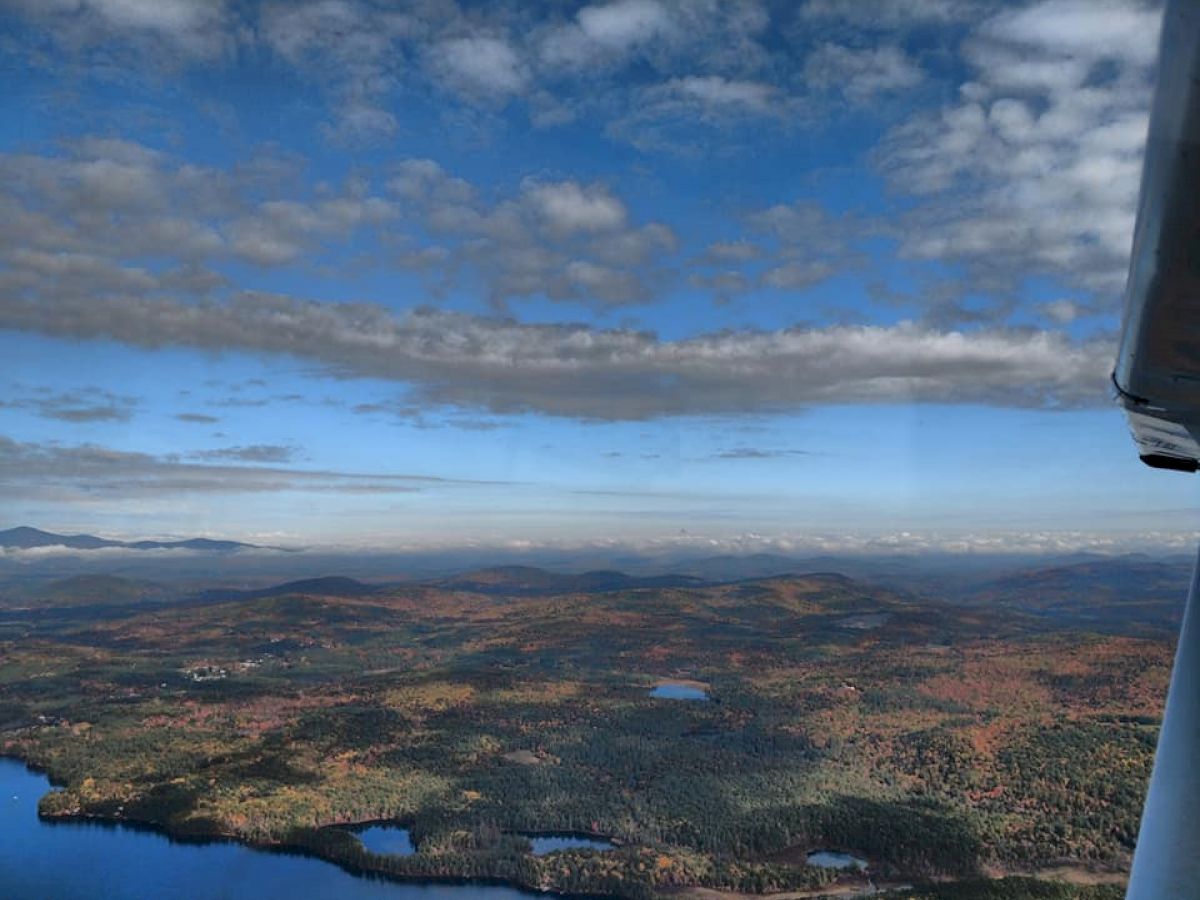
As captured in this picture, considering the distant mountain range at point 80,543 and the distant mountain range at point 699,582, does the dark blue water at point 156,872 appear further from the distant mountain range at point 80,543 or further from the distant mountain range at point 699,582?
the distant mountain range at point 80,543

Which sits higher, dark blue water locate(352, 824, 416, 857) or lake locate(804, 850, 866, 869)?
lake locate(804, 850, 866, 869)

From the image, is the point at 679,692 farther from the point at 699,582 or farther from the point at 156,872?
the point at 699,582

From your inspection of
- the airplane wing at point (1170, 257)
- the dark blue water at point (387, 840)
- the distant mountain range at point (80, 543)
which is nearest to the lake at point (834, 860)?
the dark blue water at point (387, 840)

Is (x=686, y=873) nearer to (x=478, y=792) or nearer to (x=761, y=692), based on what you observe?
(x=478, y=792)

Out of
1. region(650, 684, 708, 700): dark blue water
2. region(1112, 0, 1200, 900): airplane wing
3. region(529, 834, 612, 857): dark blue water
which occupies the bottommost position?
region(529, 834, 612, 857): dark blue water

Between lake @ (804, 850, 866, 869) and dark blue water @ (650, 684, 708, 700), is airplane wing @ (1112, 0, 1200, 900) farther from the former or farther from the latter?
dark blue water @ (650, 684, 708, 700)

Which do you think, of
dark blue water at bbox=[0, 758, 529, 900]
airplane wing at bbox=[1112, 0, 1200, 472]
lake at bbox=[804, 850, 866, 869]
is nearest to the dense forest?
lake at bbox=[804, 850, 866, 869]

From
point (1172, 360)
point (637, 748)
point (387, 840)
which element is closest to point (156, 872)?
point (387, 840)
